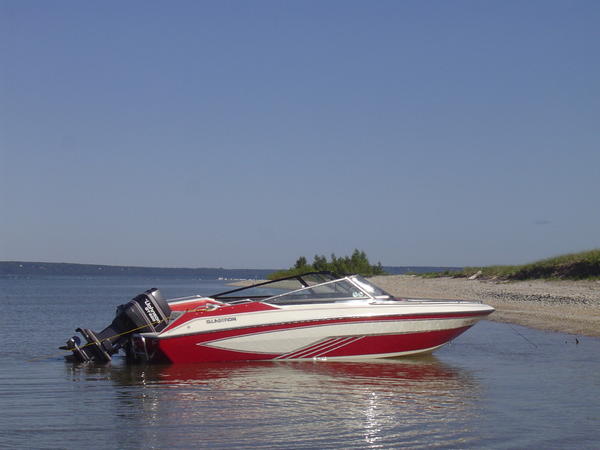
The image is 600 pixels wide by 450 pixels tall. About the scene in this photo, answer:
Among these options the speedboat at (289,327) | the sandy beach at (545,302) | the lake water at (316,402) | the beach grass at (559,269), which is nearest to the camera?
the lake water at (316,402)

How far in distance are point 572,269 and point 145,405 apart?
2602 cm

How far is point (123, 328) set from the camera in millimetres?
13680

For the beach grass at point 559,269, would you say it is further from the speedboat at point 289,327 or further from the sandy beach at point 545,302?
the speedboat at point 289,327

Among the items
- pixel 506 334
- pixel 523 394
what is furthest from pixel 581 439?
pixel 506 334

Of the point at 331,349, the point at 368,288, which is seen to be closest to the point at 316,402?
the point at 331,349

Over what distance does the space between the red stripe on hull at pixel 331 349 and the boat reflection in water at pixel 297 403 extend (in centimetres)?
17

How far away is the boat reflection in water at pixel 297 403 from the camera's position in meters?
8.09

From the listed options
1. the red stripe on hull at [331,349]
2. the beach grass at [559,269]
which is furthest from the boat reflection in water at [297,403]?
the beach grass at [559,269]

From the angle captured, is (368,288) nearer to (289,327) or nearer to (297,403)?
(289,327)

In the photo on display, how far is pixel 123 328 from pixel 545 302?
15.3 metres

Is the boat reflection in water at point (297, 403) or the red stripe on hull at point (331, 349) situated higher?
the red stripe on hull at point (331, 349)

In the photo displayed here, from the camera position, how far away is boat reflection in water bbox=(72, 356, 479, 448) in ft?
26.5

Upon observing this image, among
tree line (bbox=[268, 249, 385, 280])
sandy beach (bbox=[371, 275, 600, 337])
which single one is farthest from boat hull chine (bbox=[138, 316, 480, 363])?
tree line (bbox=[268, 249, 385, 280])

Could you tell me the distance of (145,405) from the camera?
10.1 m
